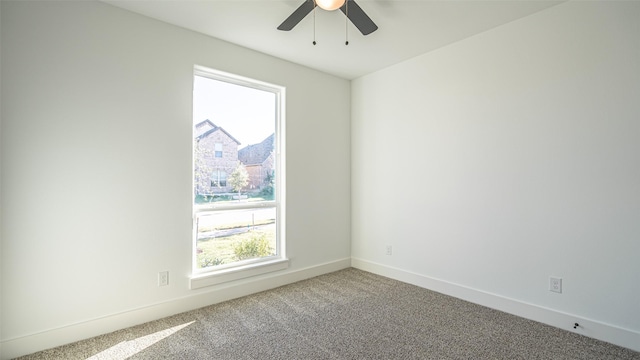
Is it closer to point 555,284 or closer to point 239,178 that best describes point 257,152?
point 239,178

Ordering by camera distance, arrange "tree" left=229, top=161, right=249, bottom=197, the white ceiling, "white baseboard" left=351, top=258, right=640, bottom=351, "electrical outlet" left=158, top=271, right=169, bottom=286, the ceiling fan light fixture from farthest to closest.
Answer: "tree" left=229, top=161, right=249, bottom=197
"electrical outlet" left=158, top=271, right=169, bottom=286
the white ceiling
"white baseboard" left=351, top=258, right=640, bottom=351
the ceiling fan light fixture

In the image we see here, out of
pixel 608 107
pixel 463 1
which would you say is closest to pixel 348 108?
pixel 463 1

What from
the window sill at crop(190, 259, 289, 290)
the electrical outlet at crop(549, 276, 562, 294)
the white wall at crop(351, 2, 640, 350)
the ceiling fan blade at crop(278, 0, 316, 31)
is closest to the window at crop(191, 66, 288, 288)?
the window sill at crop(190, 259, 289, 290)

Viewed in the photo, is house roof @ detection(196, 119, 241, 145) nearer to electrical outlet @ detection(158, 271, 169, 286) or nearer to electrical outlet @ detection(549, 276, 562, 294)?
electrical outlet @ detection(158, 271, 169, 286)

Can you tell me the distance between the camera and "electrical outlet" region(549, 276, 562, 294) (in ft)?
8.00

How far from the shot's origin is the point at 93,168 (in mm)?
2324

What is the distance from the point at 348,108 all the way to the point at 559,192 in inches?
102

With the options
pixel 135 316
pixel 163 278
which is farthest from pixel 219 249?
pixel 135 316

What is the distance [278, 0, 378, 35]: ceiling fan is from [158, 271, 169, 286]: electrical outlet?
231 centimetres

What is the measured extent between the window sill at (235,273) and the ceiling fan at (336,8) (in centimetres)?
231

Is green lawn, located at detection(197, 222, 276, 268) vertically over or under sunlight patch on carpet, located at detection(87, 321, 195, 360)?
over

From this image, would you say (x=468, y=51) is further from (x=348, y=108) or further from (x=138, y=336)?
(x=138, y=336)

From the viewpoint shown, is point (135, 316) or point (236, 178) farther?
point (236, 178)

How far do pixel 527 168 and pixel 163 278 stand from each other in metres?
3.34
